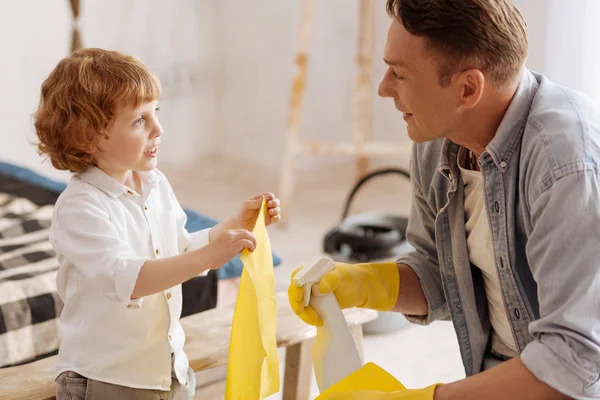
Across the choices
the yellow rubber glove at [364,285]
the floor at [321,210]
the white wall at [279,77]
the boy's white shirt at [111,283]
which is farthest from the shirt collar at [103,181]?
the white wall at [279,77]

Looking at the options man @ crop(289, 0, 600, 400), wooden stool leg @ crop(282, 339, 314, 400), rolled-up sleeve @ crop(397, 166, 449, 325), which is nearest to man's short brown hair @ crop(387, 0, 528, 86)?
man @ crop(289, 0, 600, 400)

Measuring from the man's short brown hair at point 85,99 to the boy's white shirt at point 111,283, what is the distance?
2.2 inches

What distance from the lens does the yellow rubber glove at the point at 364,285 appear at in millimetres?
1397

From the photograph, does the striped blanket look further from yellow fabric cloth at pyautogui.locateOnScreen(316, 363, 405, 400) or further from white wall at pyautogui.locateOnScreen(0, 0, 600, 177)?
white wall at pyautogui.locateOnScreen(0, 0, 600, 177)

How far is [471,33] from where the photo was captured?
3.86ft

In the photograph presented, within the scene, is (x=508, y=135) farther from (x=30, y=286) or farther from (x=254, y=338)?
(x=30, y=286)

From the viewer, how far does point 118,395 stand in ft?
4.31

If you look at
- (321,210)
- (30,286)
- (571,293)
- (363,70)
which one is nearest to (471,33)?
(571,293)

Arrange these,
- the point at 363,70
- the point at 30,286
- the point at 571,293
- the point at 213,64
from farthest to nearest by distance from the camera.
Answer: the point at 213,64 → the point at 363,70 → the point at 30,286 → the point at 571,293

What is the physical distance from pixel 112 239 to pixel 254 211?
27cm

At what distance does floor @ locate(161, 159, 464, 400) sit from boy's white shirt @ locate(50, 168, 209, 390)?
726 millimetres

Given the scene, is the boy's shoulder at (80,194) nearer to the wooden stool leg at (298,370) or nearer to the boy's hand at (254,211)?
the boy's hand at (254,211)

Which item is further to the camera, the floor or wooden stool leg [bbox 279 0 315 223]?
wooden stool leg [bbox 279 0 315 223]

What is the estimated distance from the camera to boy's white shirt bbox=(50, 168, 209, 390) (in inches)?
48.5
